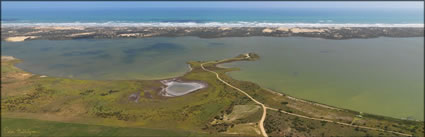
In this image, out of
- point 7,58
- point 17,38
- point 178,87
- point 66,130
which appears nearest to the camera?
point 66,130

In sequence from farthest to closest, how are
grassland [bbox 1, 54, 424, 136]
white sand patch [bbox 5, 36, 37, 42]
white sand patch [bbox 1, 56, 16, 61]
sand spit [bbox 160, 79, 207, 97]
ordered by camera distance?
white sand patch [bbox 5, 36, 37, 42]
white sand patch [bbox 1, 56, 16, 61]
sand spit [bbox 160, 79, 207, 97]
grassland [bbox 1, 54, 424, 136]

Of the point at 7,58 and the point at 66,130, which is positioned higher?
the point at 7,58

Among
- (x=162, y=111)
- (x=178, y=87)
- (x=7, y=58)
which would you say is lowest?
(x=162, y=111)

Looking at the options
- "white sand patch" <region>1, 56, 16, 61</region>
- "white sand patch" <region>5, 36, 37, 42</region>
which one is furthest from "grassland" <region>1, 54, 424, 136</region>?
"white sand patch" <region>5, 36, 37, 42</region>

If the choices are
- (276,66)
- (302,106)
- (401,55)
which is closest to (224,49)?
(276,66)

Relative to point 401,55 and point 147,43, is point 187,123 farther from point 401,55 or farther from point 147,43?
point 401,55

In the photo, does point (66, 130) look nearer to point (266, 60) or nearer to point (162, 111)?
point (162, 111)

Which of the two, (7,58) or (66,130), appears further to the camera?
(7,58)

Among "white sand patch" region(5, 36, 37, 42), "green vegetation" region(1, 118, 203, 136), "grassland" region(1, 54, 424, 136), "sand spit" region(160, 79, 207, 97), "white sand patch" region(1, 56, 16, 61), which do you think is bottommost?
"green vegetation" region(1, 118, 203, 136)

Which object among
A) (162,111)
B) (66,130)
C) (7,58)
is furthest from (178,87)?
(7,58)

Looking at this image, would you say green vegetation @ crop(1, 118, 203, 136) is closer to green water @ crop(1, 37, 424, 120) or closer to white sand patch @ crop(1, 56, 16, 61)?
green water @ crop(1, 37, 424, 120)
